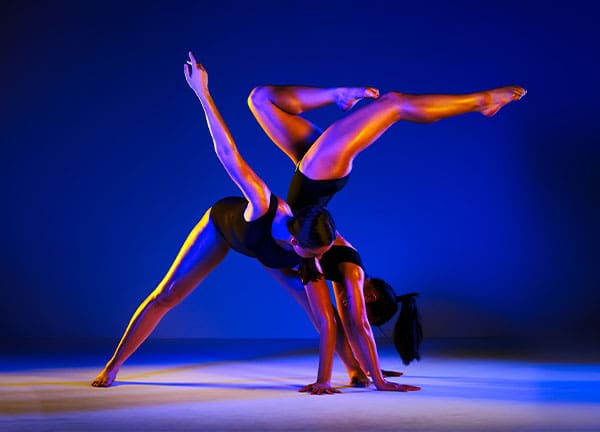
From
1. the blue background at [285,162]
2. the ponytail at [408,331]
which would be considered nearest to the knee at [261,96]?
the ponytail at [408,331]

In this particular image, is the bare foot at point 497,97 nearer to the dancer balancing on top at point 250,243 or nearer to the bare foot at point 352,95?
the bare foot at point 352,95

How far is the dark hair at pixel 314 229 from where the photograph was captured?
3.07 metres

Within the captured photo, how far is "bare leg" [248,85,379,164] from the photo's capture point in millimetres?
3879

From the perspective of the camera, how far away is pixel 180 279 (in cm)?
370

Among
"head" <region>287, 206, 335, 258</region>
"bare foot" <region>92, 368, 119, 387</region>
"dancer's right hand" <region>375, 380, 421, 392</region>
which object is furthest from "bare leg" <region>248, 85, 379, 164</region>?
"bare foot" <region>92, 368, 119, 387</region>

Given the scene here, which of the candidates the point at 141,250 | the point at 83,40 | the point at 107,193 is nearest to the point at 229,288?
the point at 141,250

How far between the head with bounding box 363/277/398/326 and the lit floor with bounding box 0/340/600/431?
372 mm

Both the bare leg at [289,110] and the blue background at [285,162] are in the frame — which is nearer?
the bare leg at [289,110]

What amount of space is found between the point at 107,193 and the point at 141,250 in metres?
0.53

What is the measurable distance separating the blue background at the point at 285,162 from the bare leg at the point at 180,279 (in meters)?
2.72

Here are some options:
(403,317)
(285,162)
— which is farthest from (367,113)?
(285,162)

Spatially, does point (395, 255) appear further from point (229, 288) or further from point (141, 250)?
point (141, 250)

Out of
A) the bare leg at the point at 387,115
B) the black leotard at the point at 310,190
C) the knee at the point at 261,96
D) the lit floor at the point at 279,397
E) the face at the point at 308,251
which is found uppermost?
the knee at the point at 261,96

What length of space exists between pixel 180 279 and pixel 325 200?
764mm
